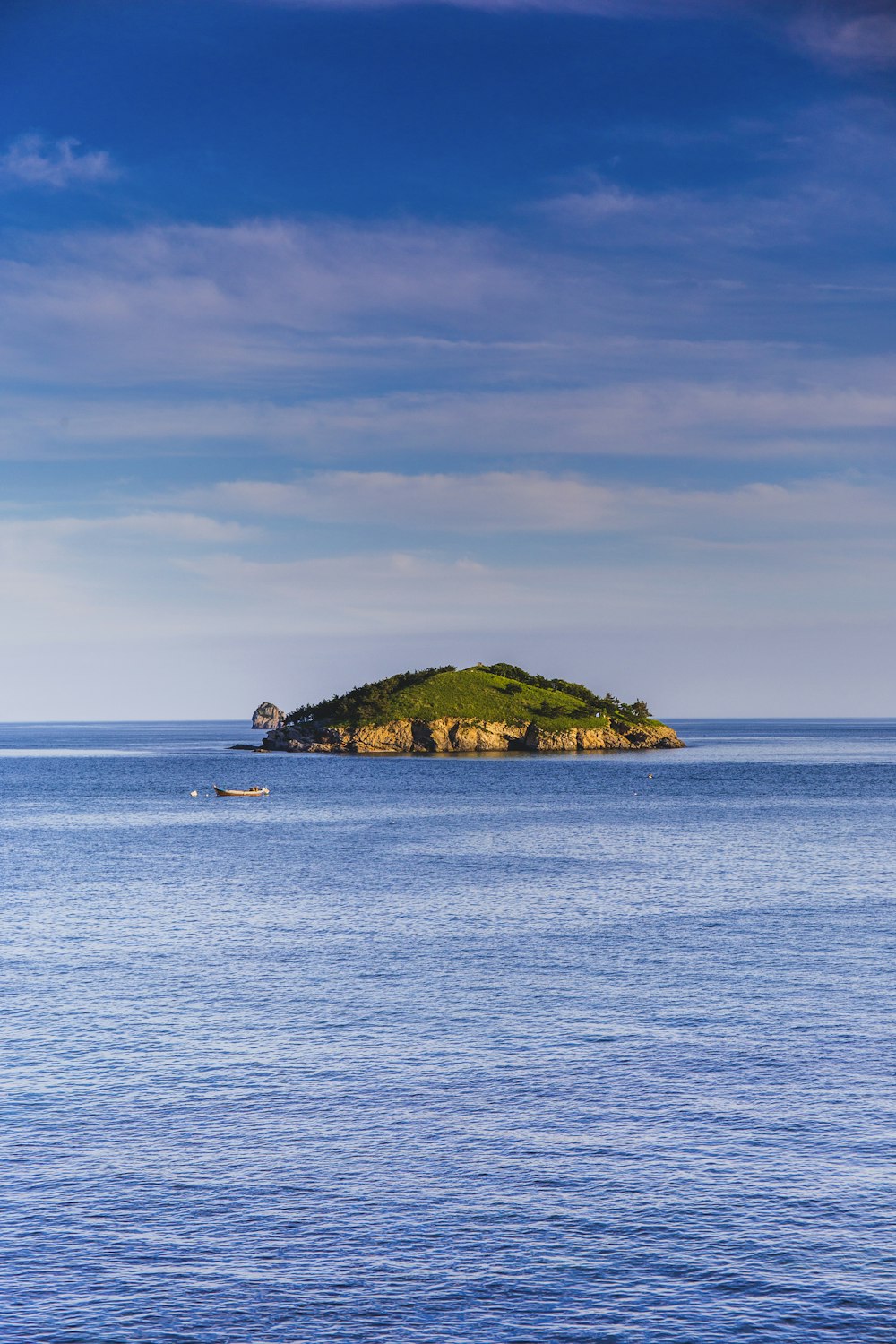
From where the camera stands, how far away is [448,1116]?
32.9 metres

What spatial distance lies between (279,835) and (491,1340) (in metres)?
89.9

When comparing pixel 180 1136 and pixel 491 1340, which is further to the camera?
pixel 180 1136

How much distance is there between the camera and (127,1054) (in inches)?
1515

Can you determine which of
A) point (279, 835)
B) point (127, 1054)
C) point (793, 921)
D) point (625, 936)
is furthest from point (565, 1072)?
point (279, 835)

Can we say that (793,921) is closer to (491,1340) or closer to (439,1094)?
(439,1094)

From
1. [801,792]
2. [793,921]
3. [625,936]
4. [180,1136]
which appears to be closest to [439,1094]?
[180,1136]

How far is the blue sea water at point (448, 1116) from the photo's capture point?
23.6 metres

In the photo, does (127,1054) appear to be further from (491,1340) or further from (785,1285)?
(785,1285)

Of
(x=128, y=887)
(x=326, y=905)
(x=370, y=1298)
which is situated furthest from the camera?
(x=128, y=887)

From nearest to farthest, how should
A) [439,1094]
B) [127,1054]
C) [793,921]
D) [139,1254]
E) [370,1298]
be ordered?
[370,1298] < [139,1254] < [439,1094] < [127,1054] < [793,921]

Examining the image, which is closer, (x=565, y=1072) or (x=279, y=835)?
(x=565, y=1072)

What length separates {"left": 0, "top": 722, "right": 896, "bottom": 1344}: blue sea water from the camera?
77.5ft

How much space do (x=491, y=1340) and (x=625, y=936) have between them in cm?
3722

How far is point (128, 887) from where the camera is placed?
2997 inches
